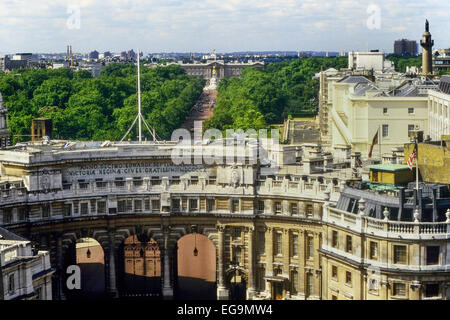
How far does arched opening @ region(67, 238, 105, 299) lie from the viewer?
81.2 meters

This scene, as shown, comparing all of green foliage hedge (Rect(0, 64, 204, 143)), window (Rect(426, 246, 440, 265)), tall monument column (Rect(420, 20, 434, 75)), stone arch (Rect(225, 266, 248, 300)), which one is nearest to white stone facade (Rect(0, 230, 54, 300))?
stone arch (Rect(225, 266, 248, 300))

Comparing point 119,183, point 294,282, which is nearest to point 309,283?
point 294,282

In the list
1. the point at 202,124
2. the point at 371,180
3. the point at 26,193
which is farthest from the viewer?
the point at 202,124

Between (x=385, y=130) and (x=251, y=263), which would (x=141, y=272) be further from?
(x=385, y=130)

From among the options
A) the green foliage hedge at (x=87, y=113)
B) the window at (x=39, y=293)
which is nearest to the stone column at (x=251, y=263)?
the window at (x=39, y=293)

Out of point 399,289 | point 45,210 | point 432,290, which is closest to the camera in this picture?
point 432,290

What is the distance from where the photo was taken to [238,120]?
168 meters

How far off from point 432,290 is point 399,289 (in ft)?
7.18

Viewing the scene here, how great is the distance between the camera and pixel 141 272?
89.8 m

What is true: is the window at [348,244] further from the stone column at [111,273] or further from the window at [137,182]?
the stone column at [111,273]

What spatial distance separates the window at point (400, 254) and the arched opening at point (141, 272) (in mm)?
27324
